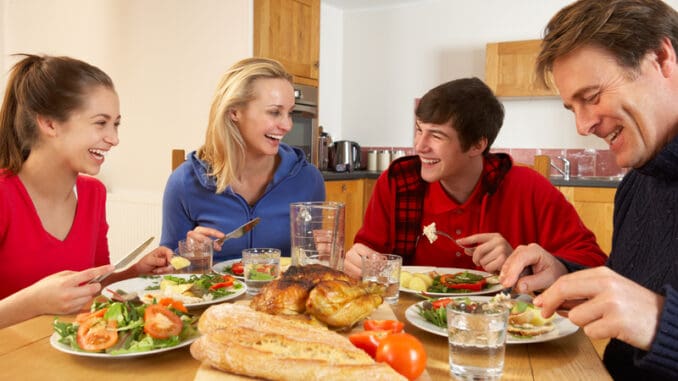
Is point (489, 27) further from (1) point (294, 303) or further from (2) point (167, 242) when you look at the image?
(1) point (294, 303)

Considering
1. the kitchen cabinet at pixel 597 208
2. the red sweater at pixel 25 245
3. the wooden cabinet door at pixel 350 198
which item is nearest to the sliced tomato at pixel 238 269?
the red sweater at pixel 25 245

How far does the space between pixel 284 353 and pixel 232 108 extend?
6.09 feet

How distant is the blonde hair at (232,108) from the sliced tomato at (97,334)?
141cm

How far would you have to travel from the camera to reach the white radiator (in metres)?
4.78

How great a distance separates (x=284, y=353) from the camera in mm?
929

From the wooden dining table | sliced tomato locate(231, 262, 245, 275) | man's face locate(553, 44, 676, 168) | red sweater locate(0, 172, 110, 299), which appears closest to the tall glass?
sliced tomato locate(231, 262, 245, 275)

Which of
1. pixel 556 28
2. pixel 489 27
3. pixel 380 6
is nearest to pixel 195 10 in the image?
pixel 380 6

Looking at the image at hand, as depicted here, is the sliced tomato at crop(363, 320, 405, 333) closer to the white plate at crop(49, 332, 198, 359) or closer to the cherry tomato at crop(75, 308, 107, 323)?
the white plate at crop(49, 332, 198, 359)

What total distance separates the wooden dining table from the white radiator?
360 centimetres

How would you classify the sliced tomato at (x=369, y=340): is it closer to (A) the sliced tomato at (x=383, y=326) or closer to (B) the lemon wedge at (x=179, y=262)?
(A) the sliced tomato at (x=383, y=326)

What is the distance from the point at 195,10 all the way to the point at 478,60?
2.80 meters

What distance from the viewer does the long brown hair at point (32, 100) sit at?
1.94 m

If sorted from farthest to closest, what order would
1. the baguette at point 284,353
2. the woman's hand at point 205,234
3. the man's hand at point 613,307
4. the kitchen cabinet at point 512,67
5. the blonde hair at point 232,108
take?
the kitchen cabinet at point 512,67 < the blonde hair at point 232,108 < the woman's hand at point 205,234 < the man's hand at point 613,307 < the baguette at point 284,353

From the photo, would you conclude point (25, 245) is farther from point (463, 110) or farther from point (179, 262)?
point (463, 110)
